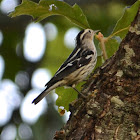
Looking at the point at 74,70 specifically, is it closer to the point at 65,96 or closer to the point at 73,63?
the point at 73,63

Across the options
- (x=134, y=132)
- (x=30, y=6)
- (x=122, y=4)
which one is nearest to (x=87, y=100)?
(x=134, y=132)

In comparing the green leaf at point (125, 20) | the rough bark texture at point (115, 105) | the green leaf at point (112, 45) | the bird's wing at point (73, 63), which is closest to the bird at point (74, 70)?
the bird's wing at point (73, 63)

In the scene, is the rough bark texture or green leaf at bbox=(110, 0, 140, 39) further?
green leaf at bbox=(110, 0, 140, 39)

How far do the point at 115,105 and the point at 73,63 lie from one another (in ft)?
3.88

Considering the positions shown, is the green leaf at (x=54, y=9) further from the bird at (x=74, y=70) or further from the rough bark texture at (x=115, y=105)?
the rough bark texture at (x=115, y=105)

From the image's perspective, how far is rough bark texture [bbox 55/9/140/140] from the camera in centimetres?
309

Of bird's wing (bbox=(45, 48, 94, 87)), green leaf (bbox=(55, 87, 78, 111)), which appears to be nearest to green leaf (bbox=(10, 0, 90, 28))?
bird's wing (bbox=(45, 48, 94, 87))

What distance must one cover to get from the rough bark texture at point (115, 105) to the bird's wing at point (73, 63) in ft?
2.75

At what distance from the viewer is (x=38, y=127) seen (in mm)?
5359

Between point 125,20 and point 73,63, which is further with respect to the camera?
point 73,63

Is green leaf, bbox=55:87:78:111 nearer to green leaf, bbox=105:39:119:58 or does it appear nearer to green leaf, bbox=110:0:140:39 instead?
green leaf, bbox=105:39:119:58

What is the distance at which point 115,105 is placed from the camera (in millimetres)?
3148

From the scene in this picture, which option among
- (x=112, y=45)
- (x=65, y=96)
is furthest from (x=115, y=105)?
(x=65, y=96)

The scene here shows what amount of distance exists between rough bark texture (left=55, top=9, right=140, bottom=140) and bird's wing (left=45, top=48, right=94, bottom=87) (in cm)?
84
